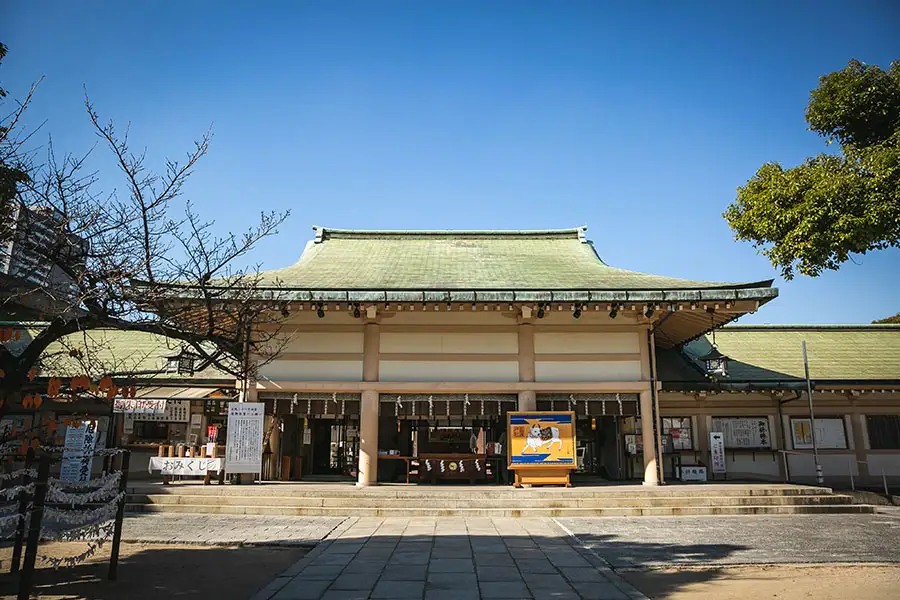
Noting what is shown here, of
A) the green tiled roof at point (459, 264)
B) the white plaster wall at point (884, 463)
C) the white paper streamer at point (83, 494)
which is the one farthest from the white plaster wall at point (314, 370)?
the white plaster wall at point (884, 463)

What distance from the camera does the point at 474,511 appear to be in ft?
34.6

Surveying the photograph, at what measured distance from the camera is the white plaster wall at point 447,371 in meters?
13.0

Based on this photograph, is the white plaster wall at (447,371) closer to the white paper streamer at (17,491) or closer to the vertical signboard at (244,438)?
the vertical signboard at (244,438)

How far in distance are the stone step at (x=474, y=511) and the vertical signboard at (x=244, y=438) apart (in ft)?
4.96

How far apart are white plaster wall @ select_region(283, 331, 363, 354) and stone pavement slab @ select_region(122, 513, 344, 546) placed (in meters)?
3.96

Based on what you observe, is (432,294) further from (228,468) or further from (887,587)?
(887,587)

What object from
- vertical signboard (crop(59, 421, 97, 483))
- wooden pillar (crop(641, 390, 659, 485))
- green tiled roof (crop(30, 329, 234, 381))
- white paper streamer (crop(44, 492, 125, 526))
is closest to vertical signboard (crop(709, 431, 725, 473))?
wooden pillar (crop(641, 390, 659, 485))

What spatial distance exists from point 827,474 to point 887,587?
1158 centimetres

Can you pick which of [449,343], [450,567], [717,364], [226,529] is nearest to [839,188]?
[717,364]

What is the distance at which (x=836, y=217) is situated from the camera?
10.4 metres

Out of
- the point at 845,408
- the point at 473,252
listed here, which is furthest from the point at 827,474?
the point at 473,252

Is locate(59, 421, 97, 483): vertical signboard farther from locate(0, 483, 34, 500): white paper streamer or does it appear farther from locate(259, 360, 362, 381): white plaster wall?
locate(0, 483, 34, 500): white paper streamer

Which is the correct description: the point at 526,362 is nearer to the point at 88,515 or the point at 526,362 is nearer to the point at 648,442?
the point at 648,442

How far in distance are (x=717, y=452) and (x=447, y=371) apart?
769 cm
